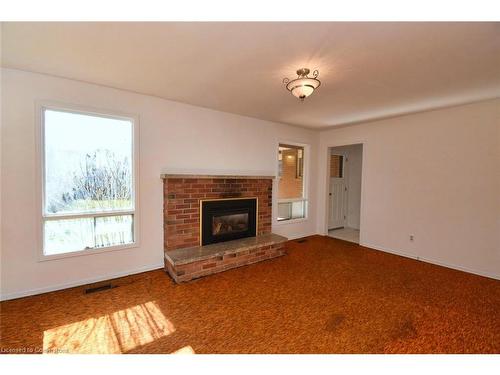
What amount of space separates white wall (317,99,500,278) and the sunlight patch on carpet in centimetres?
397

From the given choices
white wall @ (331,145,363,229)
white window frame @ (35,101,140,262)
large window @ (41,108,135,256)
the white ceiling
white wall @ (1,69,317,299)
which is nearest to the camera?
the white ceiling

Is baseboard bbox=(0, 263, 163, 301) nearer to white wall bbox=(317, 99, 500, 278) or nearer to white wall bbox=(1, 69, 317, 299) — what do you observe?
white wall bbox=(1, 69, 317, 299)

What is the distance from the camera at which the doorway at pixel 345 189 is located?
5918 millimetres

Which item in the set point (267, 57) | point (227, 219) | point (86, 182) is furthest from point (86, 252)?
point (267, 57)

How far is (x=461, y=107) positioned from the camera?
3.25 meters

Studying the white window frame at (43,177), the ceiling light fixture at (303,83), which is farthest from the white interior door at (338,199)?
the white window frame at (43,177)

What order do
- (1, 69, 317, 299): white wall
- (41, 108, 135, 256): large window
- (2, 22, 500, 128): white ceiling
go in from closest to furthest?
(2, 22, 500, 128): white ceiling, (1, 69, 317, 299): white wall, (41, 108, 135, 256): large window

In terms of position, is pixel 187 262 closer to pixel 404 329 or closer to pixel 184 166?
pixel 184 166

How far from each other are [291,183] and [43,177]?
4114 millimetres

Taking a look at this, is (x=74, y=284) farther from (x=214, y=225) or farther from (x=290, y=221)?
(x=290, y=221)

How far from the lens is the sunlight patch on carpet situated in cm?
171

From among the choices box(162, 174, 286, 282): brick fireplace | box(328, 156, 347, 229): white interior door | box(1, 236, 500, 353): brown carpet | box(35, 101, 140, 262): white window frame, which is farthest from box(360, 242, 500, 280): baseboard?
box(35, 101, 140, 262): white window frame

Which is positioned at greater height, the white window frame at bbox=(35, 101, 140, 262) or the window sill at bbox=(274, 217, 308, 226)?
the white window frame at bbox=(35, 101, 140, 262)

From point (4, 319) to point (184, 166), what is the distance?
7.95 ft
